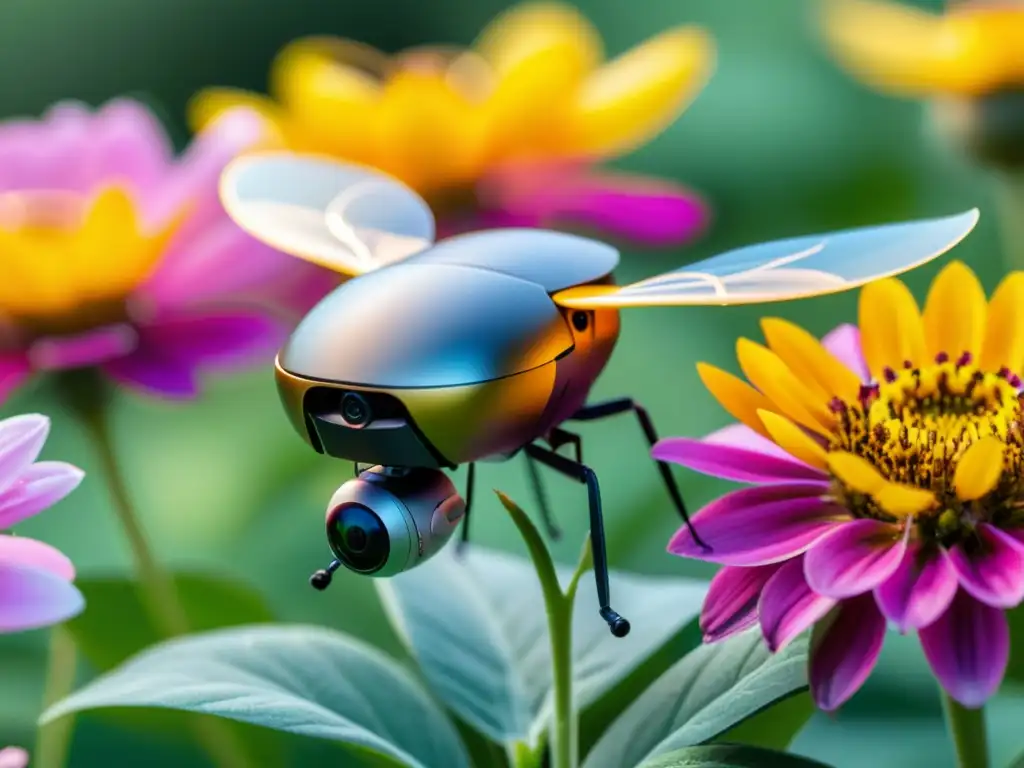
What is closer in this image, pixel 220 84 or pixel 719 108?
pixel 719 108

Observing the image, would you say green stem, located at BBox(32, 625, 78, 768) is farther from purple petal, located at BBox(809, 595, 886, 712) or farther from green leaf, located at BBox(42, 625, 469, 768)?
purple petal, located at BBox(809, 595, 886, 712)

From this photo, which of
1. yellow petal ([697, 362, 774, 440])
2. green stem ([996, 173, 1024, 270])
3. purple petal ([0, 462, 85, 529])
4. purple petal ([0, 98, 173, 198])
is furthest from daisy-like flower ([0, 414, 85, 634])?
green stem ([996, 173, 1024, 270])

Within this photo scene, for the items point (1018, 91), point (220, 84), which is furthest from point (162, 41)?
point (1018, 91)

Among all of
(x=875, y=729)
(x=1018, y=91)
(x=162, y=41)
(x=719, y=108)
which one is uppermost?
(x=162, y=41)

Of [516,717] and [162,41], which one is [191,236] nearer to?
[516,717]

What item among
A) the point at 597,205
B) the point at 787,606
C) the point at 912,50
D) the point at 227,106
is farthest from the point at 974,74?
the point at 787,606

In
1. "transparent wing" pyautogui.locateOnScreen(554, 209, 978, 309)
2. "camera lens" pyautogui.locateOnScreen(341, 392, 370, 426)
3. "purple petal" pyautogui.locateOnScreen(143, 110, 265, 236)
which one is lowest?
"camera lens" pyautogui.locateOnScreen(341, 392, 370, 426)

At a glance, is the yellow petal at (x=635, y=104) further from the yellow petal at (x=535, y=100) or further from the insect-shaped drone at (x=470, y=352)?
the insect-shaped drone at (x=470, y=352)
